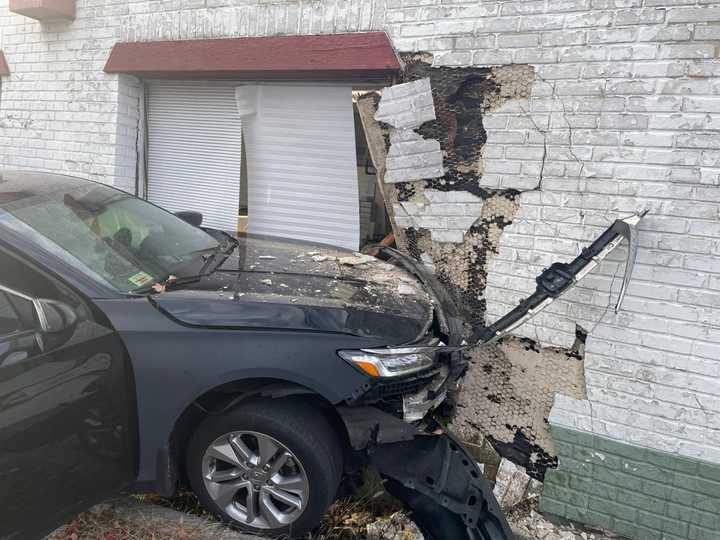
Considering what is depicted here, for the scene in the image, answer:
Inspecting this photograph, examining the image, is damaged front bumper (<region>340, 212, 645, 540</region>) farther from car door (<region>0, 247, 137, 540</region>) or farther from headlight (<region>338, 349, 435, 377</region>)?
car door (<region>0, 247, 137, 540</region>)

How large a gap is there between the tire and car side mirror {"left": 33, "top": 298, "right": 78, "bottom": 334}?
2.56 feet

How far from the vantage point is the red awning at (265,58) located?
11.8ft

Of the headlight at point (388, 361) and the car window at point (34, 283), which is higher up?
the car window at point (34, 283)

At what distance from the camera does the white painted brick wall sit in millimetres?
2809

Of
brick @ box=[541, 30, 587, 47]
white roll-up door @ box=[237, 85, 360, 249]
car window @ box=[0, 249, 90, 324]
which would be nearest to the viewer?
car window @ box=[0, 249, 90, 324]

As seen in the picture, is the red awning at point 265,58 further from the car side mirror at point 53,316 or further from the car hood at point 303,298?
the car side mirror at point 53,316

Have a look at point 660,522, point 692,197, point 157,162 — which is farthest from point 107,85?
point 660,522

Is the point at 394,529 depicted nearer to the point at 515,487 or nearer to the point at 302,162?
the point at 515,487

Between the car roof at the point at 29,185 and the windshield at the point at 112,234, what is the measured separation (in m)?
0.03

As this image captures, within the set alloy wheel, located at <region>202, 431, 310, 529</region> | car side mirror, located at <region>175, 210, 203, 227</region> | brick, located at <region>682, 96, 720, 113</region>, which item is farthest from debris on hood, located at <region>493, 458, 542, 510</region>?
car side mirror, located at <region>175, 210, 203, 227</region>

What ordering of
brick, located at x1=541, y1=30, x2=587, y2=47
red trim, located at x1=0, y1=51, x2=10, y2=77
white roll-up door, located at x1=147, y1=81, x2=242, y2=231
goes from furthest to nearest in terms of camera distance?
red trim, located at x1=0, y1=51, x2=10, y2=77, white roll-up door, located at x1=147, y1=81, x2=242, y2=231, brick, located at x1=541, y1=30, x2=587, y2=47

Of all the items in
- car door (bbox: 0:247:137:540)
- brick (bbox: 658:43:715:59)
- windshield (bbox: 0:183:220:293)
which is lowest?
car door (bbox: 0:247:137:540)

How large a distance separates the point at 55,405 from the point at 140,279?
26.7 inches

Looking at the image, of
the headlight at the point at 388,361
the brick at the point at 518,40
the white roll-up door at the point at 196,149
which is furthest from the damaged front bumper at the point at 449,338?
the white roll-up door at the point at 196,149
